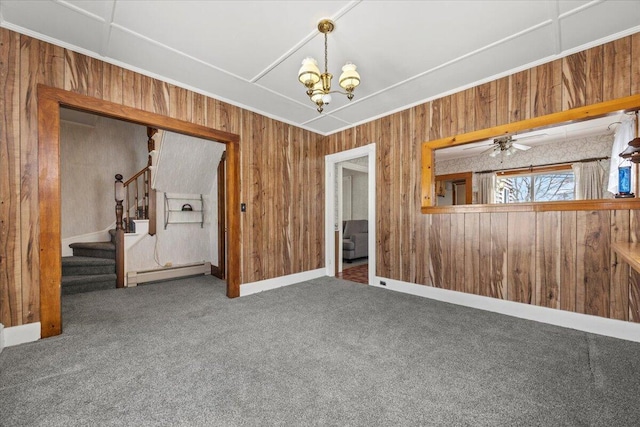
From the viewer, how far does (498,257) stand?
2.86m

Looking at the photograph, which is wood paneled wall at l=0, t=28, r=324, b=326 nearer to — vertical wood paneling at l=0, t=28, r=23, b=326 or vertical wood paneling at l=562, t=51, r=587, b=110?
vertical wood paneling at l=0, t=28, r=23, b=326

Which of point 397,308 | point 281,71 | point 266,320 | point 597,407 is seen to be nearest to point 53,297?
point 266,320

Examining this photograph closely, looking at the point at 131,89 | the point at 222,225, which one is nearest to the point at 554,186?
the point at 222,225

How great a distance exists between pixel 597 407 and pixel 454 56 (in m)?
2.82

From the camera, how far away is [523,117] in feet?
8.78

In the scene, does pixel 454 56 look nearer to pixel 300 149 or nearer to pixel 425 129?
pixel 425 129

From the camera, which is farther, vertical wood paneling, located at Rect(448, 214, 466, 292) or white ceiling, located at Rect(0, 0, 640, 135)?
vertical wood paneling, located at Rect(448, 214, 466, 292)

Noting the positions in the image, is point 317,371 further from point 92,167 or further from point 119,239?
point 92,167

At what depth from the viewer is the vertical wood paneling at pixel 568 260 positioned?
95.9 inches

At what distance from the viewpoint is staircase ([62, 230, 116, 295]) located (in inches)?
139

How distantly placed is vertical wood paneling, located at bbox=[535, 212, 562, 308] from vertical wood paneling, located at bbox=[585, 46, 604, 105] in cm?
109

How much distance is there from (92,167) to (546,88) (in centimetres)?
720

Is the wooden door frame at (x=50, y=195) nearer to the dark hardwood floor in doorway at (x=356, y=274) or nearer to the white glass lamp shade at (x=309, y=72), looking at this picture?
the white glass lamp shade at (x=309, y=72)

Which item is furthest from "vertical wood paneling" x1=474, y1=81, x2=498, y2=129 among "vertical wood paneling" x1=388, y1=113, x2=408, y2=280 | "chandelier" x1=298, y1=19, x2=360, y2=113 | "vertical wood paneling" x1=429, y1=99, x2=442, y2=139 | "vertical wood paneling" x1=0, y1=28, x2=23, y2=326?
"vertical wood paneling" x1=0, y1=28, x2=23, y2=326
